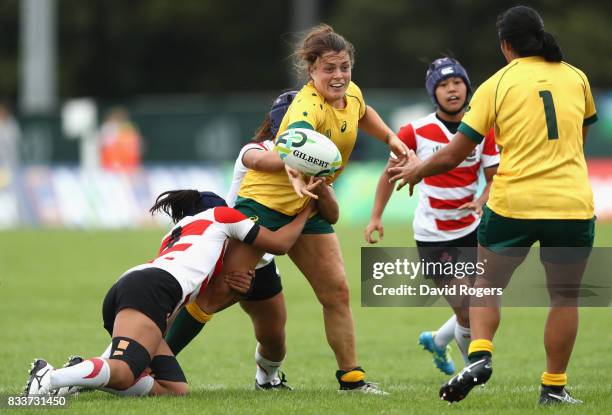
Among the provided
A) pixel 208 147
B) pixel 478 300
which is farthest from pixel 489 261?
pixel 208 147

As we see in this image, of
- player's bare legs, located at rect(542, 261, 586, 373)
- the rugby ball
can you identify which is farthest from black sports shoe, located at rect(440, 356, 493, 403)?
the rugby ball

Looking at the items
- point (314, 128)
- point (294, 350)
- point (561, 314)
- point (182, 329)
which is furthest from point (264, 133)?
point (294, 350)

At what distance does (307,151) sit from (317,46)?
2.64ft

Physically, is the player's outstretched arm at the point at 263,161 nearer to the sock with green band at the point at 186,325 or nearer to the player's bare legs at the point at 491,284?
the sock with green band at the point at 186,325

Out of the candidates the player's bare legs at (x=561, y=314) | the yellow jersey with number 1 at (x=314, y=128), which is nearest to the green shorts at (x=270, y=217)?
the yellow jersey with number 1 at (x=314, y=128)

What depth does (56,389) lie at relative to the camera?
21.8 feet

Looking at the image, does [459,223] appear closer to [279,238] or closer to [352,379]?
[352,379]

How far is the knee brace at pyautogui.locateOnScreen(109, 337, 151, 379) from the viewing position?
6691 millimetres

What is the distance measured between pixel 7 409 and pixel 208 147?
23.2 meters

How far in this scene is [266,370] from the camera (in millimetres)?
8156

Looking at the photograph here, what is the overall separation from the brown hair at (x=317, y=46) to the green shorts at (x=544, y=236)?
1376 mm

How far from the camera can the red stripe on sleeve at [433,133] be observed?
862cm

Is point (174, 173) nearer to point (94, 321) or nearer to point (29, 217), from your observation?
point (29, 217)

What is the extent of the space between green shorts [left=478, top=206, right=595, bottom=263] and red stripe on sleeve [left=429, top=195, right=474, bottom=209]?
1821 millimetres
